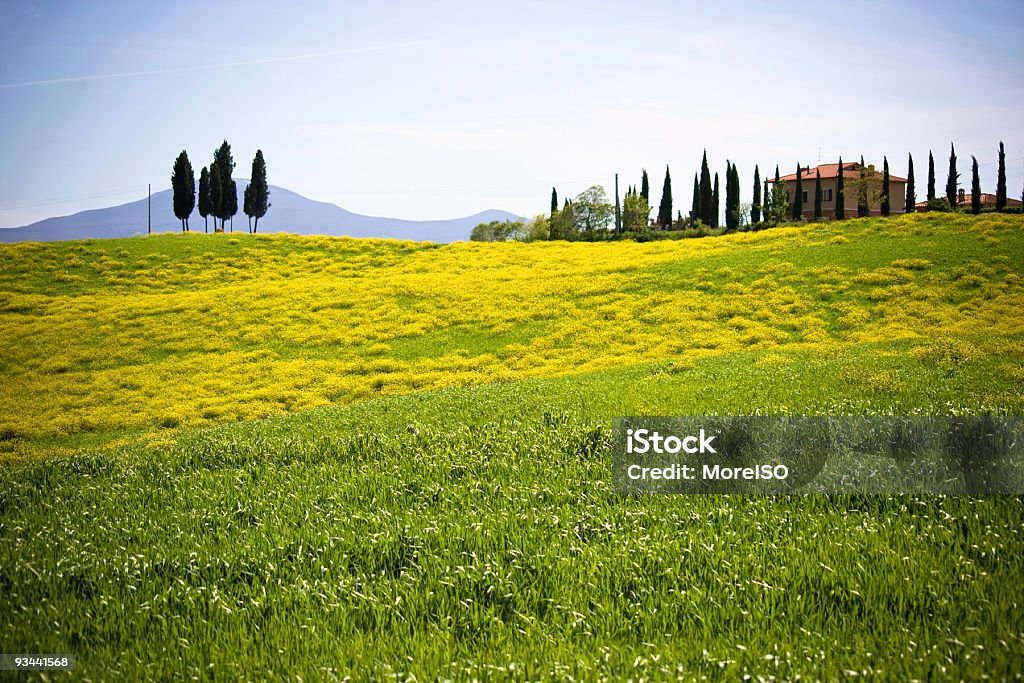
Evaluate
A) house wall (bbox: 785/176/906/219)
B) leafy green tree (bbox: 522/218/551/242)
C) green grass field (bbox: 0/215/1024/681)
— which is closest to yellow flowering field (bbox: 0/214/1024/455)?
green grass field (bbox: 0/215/1024/681)

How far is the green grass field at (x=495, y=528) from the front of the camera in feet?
18.2

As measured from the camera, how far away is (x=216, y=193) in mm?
95562

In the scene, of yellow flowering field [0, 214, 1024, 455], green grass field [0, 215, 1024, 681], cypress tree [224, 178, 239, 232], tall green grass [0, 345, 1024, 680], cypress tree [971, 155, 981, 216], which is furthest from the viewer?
cypress tree [224, 178, 239, 232]

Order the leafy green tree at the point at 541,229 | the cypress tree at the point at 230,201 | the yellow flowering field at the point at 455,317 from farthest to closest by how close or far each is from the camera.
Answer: the leafy green tree at the point at 541,229, the cypress tree at the point at 230,201, the yellow flowering field at the point at 455,317

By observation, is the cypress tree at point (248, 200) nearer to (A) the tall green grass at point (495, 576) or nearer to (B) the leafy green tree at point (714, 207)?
(B) the leafy green tree at point (714, 207)

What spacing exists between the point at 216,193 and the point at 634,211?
68373 millimetres

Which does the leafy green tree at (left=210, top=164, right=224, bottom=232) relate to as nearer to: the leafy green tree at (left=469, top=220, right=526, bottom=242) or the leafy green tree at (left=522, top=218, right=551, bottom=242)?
the leafy green tree at (left=522, top=218, right=551, bottom=242)

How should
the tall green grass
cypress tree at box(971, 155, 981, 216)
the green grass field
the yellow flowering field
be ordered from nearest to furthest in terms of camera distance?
the tall green grass
the green grass field
the yellow flowering field
cypress tree at box(971, 155, 981, 216)

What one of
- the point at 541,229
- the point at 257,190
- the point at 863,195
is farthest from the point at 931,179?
the point at 257,190

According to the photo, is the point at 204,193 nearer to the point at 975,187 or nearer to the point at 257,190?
the point at 257,190

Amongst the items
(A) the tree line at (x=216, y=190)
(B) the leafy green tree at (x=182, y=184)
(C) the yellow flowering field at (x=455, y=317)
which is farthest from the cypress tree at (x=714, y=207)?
(B) the leafy green tree at (x=182, y=184)

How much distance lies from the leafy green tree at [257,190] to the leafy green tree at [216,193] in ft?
14.5

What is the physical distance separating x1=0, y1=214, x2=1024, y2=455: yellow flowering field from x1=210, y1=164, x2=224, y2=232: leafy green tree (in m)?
43.7

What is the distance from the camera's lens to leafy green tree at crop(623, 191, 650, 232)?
355 ft
